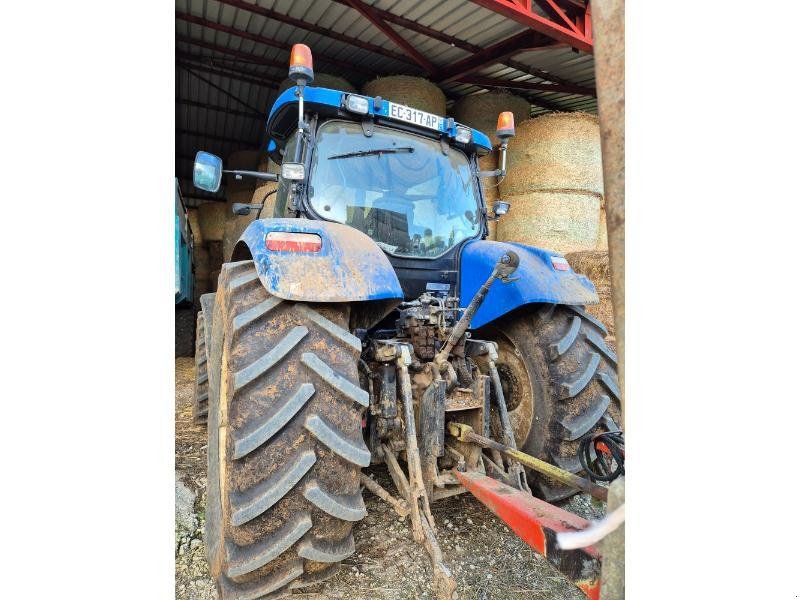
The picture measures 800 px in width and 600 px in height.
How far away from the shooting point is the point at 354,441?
1.51m

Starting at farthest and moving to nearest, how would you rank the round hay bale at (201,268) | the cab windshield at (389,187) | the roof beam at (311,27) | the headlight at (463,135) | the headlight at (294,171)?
1. the round hay bale at (201,268)
2. the roof beam at (311,27)
3. the headlight at (463,135)
4. the cab windshield at (389,187)
5. the headlight at (294,171)

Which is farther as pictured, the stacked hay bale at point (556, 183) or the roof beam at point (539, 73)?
the roof beam at point (539, 73)

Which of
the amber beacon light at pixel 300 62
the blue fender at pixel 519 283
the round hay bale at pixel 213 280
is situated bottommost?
the blue fender at pixel 519 283

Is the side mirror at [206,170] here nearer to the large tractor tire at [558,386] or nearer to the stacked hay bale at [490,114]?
the large tractor tire at [558,386]

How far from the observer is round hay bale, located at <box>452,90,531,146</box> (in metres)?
6.10

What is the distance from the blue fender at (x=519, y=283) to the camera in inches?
85.4

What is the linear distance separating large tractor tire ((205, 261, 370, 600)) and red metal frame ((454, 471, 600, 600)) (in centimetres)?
46

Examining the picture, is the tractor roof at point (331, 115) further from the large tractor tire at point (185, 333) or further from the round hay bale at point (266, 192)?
the large tractor tire at point (185, 333)

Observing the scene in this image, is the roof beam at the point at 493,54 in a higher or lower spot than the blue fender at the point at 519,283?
higher

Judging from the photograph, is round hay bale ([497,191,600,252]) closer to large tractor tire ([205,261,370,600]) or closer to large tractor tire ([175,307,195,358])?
large tractor tire ([175,307,195,358])

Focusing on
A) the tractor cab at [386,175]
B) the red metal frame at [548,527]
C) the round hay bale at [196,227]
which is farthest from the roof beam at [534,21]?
the round hay bale at [196,227]

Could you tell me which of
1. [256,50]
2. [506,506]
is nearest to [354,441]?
[506,506]

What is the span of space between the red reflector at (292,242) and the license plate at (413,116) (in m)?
0.95

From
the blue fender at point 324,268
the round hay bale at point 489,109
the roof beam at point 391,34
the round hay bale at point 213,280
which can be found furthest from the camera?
the round hay bale at point 213,280
